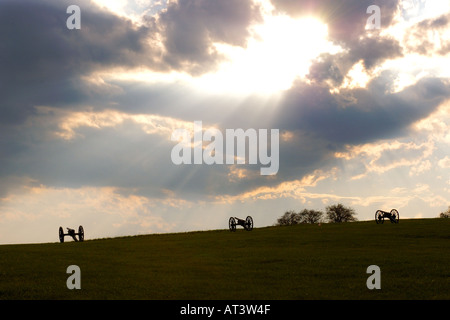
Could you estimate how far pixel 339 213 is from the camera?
3986 inches

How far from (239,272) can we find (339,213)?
84371mm

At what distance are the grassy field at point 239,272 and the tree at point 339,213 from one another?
66417mm

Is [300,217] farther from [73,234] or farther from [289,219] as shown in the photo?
[73,234]

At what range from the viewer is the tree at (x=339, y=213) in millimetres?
100331

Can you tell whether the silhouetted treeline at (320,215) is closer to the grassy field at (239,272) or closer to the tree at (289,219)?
the tree at (289,219)

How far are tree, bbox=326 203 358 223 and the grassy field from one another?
66417 millimetres

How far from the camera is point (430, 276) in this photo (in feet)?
64.6

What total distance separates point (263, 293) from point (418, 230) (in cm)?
3255

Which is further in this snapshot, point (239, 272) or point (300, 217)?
point (300, 217)

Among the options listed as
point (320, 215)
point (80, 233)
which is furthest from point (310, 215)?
point (80, 233)

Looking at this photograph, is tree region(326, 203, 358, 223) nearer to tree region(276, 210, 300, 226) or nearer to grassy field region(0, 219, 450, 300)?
tree region(276, 210, 300, 226)

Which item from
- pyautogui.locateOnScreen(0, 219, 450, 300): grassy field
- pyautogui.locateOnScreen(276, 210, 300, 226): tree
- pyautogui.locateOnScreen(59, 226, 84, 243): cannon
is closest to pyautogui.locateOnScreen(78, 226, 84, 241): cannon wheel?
pyautogui.locateOnScreen(59, 226, 84, 243): cannon
